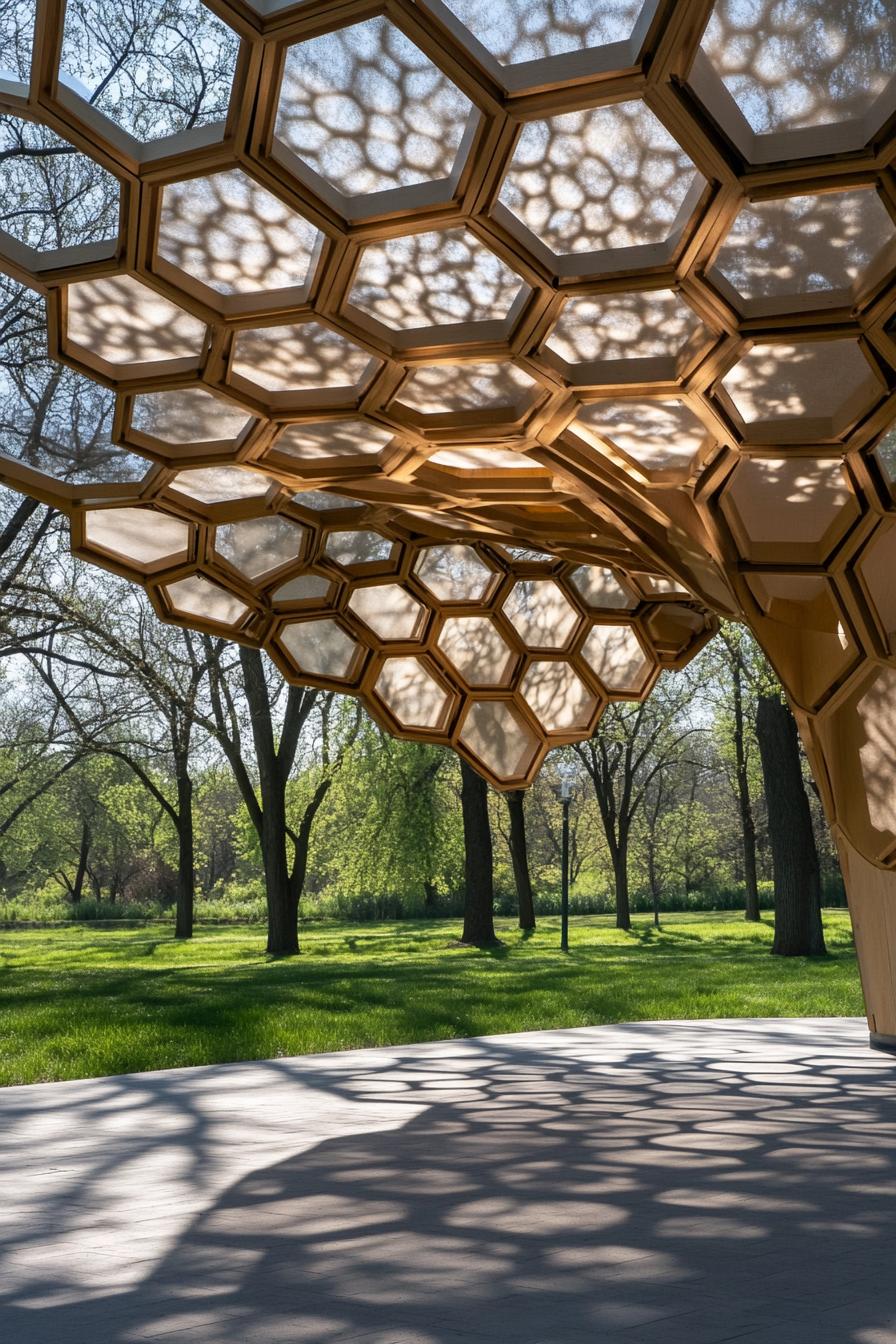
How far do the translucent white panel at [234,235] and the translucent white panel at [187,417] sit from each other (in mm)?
1642

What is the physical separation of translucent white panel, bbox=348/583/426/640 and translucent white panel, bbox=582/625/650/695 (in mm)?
2226

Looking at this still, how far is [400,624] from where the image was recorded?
15.1 metres

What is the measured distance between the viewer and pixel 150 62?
661cm

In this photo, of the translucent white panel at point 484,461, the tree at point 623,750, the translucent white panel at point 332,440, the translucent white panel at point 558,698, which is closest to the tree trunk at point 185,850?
the tree at point 623,750

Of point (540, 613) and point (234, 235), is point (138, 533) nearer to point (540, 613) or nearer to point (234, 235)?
point (540, 613)

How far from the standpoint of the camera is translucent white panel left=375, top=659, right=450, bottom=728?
1566cm

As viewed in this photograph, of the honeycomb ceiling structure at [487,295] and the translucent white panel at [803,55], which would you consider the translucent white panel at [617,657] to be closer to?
the honeycomb ceiling structure at [487,295]

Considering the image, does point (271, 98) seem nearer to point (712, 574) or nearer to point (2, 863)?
point (712, 574)

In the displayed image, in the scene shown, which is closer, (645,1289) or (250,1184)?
(645,1289)

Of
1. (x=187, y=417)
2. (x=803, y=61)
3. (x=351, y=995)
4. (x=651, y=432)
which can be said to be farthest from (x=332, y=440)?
(x=351, y=995)

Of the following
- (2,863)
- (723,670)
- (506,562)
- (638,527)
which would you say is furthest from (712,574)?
(2,863)

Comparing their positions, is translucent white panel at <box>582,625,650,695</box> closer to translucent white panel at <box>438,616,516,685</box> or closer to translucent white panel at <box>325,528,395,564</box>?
translucent white panel at <box>438,616,516,685</box>

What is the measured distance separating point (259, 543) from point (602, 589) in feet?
14.4

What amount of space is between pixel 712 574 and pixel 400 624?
→ 5.07 meters
